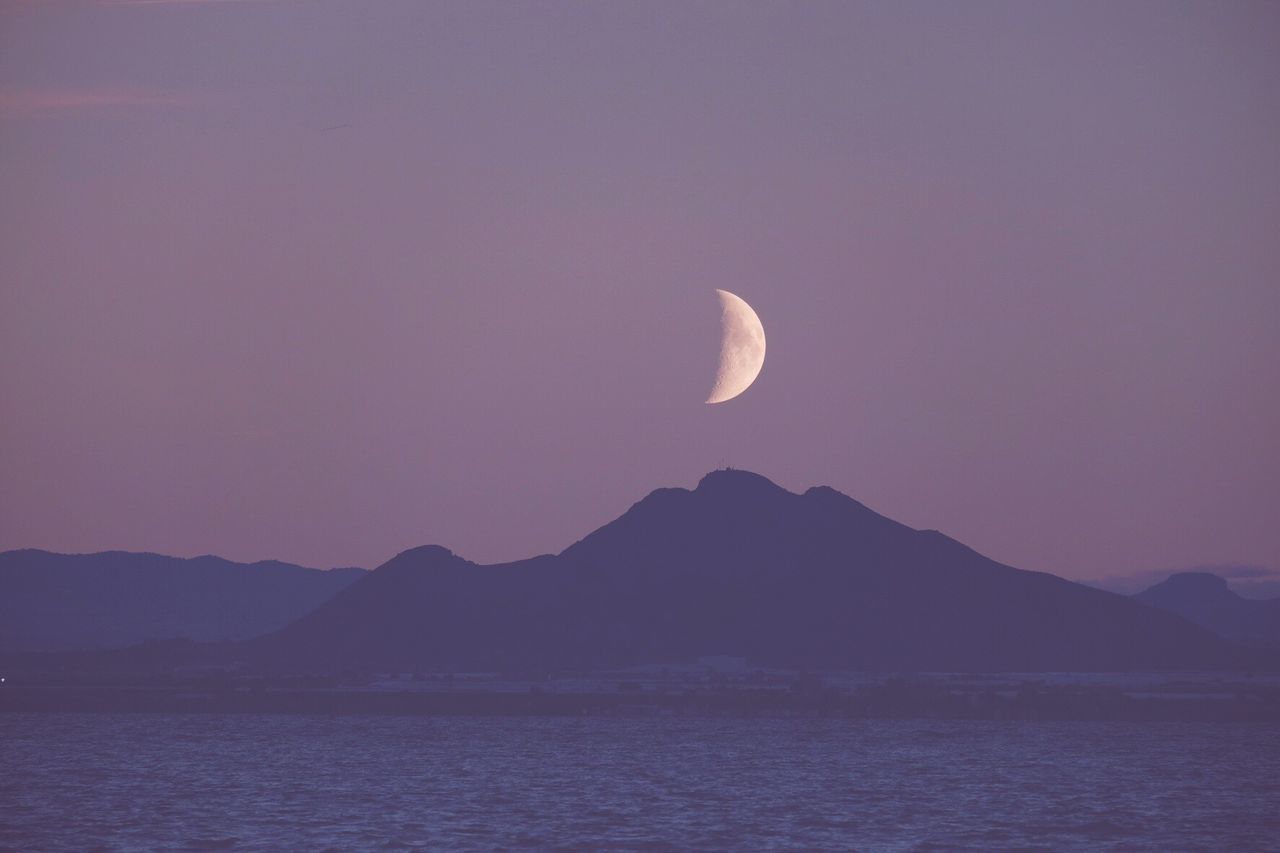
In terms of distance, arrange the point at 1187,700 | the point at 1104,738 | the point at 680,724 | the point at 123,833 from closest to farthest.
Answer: the point at 123,833 < the point at 1104,738 < the point at 680,724 < the point at 1187,700

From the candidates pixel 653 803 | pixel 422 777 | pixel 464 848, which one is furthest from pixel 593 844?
pixel 422 777

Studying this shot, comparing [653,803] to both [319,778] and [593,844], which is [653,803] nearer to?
[593,844]

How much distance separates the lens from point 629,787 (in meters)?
102

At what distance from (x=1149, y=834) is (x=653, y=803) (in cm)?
2677

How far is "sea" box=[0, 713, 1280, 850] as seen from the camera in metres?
78.5

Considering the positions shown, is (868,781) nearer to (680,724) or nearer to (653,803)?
(653,803)

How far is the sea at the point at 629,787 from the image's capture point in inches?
3091

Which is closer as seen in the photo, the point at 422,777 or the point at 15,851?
the point at 15,851

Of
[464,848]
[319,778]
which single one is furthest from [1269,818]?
[319,778]

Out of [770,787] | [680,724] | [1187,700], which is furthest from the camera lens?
[1187,700]

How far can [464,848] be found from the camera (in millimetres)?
72875

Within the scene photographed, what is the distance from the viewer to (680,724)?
176 metres

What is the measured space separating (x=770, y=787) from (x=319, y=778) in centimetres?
2976

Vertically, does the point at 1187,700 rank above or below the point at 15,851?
above
